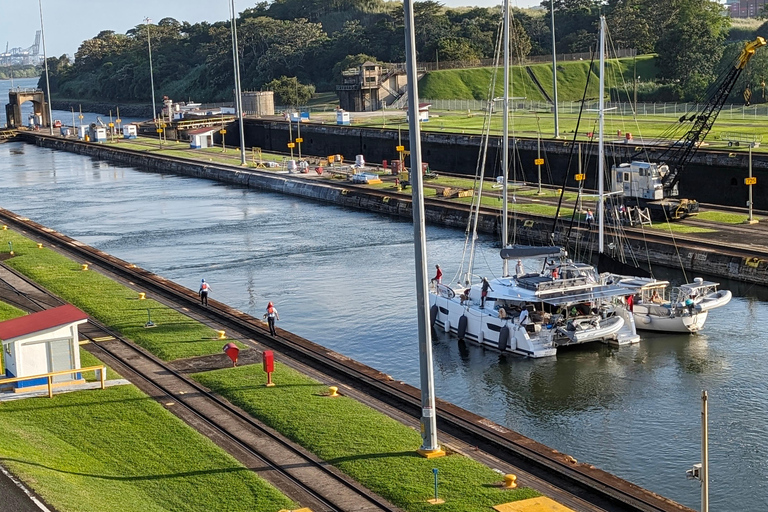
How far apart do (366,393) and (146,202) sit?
64401mm

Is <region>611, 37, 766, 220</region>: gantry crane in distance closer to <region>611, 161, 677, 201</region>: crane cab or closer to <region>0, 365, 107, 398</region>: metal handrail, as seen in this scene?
<region>611, 161, 677, 201</region>: crane cab

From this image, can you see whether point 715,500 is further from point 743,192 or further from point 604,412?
point 743,192

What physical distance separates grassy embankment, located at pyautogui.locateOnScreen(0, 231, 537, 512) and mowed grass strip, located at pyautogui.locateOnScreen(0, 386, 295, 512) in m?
0.03

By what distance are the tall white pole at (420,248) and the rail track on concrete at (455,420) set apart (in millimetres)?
2308

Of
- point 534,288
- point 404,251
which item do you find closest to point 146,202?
point 404,251

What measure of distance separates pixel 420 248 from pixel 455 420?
6.62 meters

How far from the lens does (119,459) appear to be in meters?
27.0

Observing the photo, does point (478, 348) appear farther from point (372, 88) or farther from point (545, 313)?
point (372, 88)

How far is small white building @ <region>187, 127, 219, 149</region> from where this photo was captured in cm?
13425

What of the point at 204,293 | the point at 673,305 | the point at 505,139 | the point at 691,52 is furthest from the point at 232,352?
the point at 691,52

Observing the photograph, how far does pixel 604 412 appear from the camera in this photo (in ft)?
115

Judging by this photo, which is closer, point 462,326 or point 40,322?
point 40,322

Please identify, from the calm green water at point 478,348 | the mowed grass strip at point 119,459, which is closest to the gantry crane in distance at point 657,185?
the calm green water at point 478,348

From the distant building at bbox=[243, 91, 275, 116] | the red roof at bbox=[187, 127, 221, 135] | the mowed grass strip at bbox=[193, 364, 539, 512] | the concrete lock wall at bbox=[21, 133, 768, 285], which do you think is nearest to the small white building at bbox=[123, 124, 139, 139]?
the concrete lock wall at bbox=[21, 133, 768, 285]
